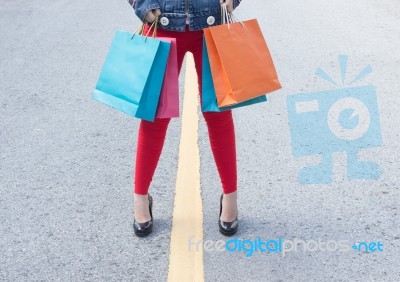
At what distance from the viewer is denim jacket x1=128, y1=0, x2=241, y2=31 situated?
9.77 feet

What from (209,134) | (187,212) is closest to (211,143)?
(209,134)

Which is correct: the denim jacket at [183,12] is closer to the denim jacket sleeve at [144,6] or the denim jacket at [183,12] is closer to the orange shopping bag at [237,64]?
the denim jacket sleeve at [144,6]

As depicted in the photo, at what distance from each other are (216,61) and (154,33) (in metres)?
0.33

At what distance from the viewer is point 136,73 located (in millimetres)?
2969

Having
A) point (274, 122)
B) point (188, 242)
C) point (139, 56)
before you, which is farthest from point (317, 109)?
point (139, 56)

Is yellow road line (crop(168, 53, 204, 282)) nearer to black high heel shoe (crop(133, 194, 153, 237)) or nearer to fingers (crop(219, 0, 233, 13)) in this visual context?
black high heel shoe (crop(133, 194, 153, 237))

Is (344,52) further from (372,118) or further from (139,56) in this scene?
(139,56)

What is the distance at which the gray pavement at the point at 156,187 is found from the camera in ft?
10.6

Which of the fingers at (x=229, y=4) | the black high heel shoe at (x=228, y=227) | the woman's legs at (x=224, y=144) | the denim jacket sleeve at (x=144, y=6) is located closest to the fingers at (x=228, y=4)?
the fingers at (x=229, y=4)

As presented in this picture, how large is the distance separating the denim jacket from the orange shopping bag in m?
0.11

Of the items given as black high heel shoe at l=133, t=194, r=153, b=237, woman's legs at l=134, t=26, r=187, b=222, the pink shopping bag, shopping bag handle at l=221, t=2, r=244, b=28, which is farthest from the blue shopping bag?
black high heel shoe at l=133, t=194, r=153, b=237

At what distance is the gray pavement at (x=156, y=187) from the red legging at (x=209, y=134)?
13.4 inches

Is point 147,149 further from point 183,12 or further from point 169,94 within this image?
point 183,12

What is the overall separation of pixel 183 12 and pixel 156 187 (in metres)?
1.39
